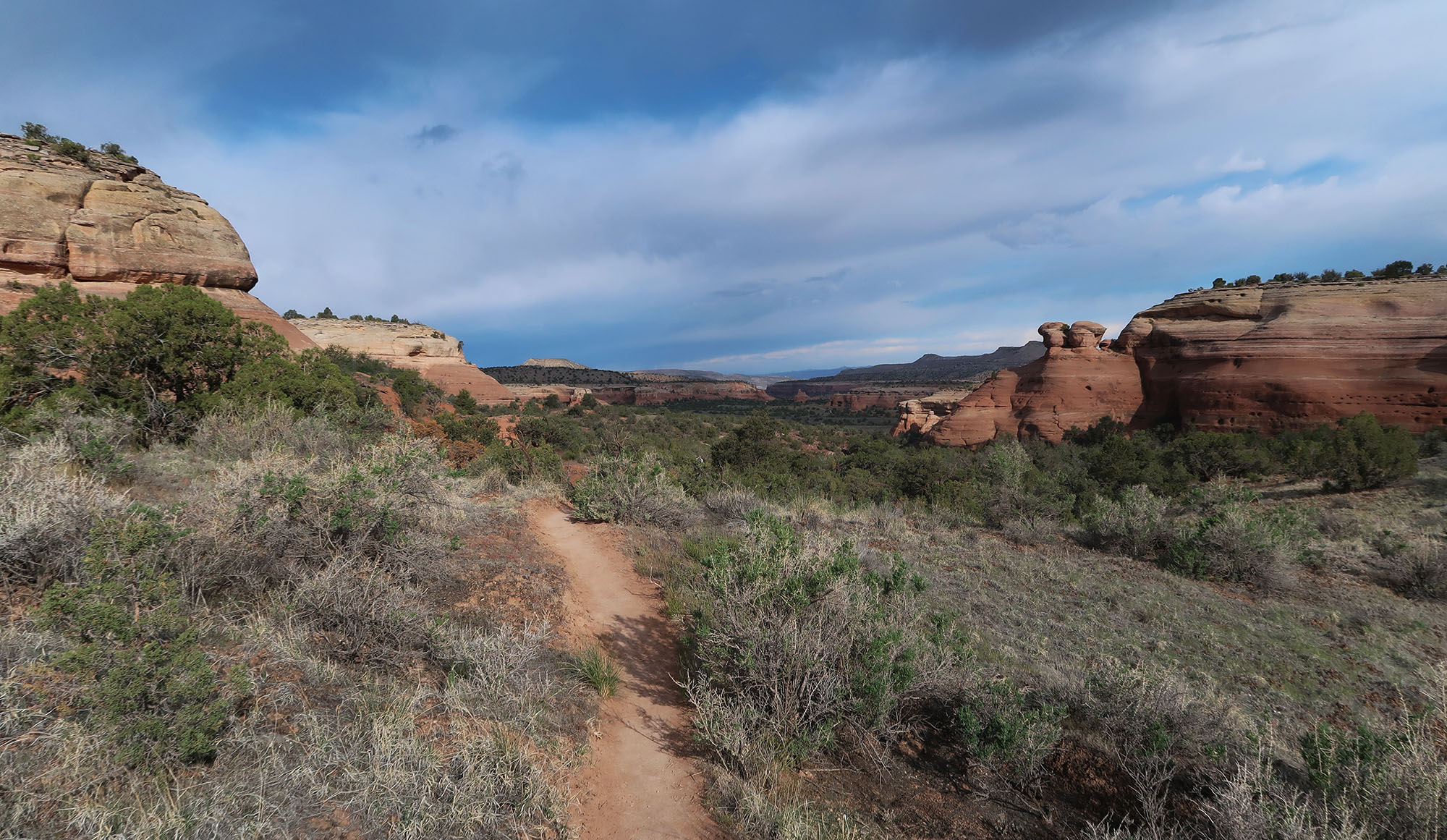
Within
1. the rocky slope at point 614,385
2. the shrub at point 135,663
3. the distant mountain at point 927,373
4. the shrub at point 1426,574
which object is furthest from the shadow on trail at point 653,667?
the distant mountain at point 927,373

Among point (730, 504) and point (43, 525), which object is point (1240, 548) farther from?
point (43, 525)

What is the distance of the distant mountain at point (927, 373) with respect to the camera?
88812 mm

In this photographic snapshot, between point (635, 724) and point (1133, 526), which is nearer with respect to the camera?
point (635, 724)

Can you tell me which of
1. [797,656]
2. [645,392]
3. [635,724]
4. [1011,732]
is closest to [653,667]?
[635,724]

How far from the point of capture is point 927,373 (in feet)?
351

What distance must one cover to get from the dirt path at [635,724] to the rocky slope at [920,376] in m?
63.5

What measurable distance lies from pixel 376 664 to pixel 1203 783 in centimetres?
528

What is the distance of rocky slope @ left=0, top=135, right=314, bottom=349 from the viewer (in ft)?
48.6

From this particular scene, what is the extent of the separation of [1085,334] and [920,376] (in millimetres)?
68959

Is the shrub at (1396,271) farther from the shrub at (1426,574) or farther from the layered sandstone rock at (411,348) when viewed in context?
the layered sandstone rock at (411,348)

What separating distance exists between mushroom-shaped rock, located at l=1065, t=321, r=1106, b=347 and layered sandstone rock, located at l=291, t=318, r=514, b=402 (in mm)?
39323

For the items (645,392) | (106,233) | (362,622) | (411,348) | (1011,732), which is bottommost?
(1011,732)

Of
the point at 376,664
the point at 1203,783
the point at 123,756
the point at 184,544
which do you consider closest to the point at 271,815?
the point at 123,756

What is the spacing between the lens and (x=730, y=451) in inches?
695
